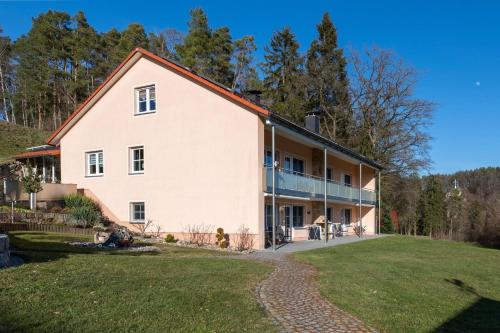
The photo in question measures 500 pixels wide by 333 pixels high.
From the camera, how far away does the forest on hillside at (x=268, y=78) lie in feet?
137

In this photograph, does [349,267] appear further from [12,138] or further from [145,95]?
[12,138]

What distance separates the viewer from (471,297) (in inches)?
386

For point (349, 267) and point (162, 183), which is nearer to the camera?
point (349, 267)

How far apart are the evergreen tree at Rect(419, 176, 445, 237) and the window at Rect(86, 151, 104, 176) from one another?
159ft

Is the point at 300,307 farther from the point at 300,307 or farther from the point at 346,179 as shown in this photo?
the point at 346,179

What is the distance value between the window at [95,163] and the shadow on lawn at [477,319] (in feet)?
65.3

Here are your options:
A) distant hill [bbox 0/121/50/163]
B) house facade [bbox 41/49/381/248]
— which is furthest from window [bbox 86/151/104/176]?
distant hill [bbox 0/121/50/163]

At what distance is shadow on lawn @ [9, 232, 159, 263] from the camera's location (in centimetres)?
1031

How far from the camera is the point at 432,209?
200 feet

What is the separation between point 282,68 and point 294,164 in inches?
1119

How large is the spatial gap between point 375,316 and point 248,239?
39.2 feet

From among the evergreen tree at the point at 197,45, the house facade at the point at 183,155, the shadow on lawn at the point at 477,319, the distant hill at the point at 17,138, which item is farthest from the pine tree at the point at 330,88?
the shadow on lawn at the point at 477,319

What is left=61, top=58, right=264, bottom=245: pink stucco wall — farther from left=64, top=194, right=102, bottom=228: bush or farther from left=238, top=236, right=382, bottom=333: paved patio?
left=238, top=236, right=382, bottom=333: paved patio

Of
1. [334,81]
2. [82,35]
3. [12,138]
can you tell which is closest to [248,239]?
[334,81]
